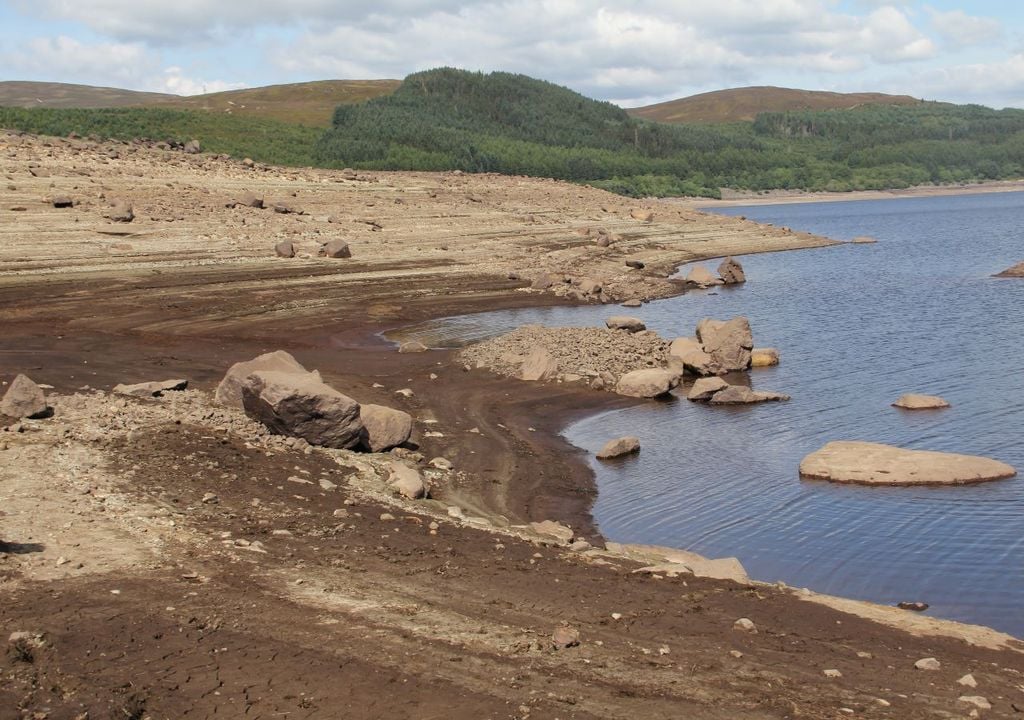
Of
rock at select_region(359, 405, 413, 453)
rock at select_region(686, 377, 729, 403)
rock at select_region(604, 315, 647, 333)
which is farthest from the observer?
rock at select_region(604, 315, 647, 333)

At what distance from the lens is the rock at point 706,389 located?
2605 centimetres

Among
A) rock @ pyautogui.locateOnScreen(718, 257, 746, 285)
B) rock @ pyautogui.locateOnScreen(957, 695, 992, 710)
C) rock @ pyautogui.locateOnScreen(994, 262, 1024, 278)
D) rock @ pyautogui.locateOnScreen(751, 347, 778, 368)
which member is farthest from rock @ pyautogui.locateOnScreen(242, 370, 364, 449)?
rock @ pyautogui.locateOnScreen(994, 262, 1024, 278)

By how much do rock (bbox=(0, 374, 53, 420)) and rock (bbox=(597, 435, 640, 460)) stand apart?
9.94m

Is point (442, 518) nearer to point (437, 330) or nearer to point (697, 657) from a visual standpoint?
point (697, 657)

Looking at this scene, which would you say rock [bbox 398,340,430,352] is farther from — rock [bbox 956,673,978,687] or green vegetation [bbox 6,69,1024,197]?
green vegetation [bbox 6,69,1024,197]

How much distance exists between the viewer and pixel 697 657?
33.3 ft

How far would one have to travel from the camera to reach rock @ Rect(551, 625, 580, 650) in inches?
401

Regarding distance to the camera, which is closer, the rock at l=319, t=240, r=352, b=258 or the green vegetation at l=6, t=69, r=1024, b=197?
the rock at l=319, t=240, r=352, b=258

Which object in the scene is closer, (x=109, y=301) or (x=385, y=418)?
(x=385, y=418)

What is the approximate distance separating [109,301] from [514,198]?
3995 cm

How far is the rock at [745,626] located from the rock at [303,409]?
8.35 m

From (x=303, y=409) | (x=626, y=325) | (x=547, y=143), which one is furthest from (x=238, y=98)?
(x=303, y=409)

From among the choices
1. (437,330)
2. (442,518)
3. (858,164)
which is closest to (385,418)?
(442,518)

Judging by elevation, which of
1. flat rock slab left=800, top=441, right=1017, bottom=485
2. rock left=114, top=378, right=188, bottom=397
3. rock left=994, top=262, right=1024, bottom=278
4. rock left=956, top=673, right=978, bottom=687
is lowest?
flat rock slab left=800, top=441, right=1017, bottom=485
